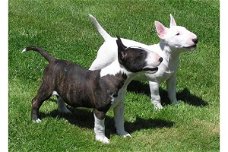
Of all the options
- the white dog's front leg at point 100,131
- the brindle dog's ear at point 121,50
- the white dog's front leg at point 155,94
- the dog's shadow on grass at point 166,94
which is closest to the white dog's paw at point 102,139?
the white dog's front leg at point 100,131

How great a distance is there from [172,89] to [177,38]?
1.05 m

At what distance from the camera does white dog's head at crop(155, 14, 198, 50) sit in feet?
27.9

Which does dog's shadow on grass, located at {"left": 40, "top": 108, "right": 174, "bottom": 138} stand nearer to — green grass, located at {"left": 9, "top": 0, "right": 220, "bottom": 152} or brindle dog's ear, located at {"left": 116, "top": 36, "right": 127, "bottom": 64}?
green grass, located at {"left": 9, "top": 0, "right": 220, "bottom": 152}

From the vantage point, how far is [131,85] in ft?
32.6

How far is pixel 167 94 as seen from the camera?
9664 mm

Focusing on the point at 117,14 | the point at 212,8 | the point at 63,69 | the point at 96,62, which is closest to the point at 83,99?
the point at 63,69

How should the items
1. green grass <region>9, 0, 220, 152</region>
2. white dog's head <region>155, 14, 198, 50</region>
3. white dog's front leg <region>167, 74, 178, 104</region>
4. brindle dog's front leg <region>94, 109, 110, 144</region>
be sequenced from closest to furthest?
brindle dog's front leg <region>94, 109, 110, 144</region>, green grass <region>9, 0, 220, 152</region>, white dog's head <region>155, 14, 198, 50</region>, white dog's front leg <region>167, 74, 178, 104</region>

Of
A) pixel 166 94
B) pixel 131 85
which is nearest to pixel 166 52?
pixel 166 94

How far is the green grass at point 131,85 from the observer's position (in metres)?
7.77

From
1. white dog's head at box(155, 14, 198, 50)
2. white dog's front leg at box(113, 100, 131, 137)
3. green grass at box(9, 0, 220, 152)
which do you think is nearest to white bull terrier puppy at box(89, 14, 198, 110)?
white dog's head at box(155, 14, 198, 50)

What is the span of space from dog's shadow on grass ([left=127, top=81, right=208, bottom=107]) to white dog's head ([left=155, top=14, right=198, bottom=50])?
1.24m

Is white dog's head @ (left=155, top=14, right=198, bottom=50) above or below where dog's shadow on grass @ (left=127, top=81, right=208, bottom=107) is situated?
above

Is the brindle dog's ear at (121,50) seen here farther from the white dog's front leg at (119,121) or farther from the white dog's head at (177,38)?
the white dog's head at (177,38)

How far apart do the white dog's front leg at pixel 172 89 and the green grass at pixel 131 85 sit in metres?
0.20
